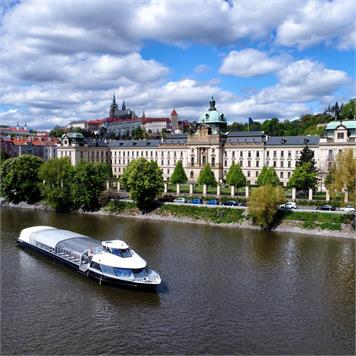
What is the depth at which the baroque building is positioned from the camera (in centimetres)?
8812

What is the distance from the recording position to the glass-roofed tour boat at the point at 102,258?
3397 cm

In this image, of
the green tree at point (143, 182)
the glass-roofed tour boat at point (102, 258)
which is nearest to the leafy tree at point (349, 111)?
the green tree at point (143, 182)

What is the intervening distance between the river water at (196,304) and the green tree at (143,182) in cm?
2241

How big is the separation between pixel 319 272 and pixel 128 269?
17900 millimetres

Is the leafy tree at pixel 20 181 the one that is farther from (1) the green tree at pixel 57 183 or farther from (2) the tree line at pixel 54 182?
(1) the green tree at pixel 57 183

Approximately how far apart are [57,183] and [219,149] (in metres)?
42.8

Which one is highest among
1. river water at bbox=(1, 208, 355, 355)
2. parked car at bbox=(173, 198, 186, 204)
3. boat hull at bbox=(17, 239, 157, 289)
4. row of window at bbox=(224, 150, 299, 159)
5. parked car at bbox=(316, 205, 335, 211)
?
row of window at bbox=(224, 150, 299, 159)

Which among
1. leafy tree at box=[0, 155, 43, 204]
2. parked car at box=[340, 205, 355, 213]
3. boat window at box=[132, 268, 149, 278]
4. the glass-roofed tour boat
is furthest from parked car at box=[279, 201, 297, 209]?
leafy tree at box=[0, 155, 43, 204]

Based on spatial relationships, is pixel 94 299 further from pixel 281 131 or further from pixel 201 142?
pixel 281 131

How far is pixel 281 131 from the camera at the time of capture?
15588cm

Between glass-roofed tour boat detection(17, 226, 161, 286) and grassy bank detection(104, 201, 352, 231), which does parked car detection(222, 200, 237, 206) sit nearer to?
grassy bank detection(104, 201, 352, 231)

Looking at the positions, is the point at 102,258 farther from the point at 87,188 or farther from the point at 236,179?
the point at 236,179

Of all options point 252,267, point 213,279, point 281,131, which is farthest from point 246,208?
point 281,131

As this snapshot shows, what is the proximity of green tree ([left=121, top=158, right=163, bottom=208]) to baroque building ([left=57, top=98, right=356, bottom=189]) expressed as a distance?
34111 mm
